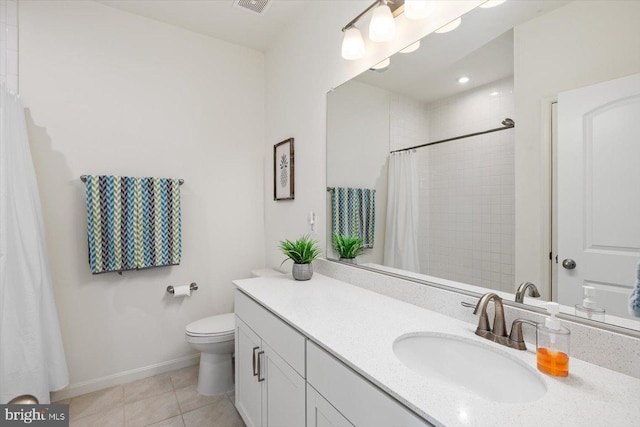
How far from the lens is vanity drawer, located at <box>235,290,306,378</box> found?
1.09 meters

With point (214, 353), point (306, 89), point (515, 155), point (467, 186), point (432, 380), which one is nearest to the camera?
point (432, 380)

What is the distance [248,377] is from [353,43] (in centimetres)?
186

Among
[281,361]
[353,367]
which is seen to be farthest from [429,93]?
[281,361]

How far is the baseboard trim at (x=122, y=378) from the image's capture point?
1974mm

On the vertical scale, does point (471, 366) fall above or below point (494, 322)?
below

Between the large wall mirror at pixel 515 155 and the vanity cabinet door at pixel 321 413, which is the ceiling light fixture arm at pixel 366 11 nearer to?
the large wall mirror at pixel 515 155

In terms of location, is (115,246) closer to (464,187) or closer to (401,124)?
(401,124)

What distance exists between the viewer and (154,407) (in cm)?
190

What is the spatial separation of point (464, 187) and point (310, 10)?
5.52 feet

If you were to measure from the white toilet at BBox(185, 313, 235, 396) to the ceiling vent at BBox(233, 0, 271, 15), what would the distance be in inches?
88.3

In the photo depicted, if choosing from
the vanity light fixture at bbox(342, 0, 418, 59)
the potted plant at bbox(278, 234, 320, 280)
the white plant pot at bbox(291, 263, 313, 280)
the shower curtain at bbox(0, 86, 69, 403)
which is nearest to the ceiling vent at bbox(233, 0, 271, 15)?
the vanity light fixture at bbox(342, 0, 418, 59)

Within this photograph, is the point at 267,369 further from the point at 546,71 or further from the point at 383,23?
the point at 383,23

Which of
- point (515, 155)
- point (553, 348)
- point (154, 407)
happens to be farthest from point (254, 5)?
point (154, 407)

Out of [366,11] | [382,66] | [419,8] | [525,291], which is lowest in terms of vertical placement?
[525,291]
